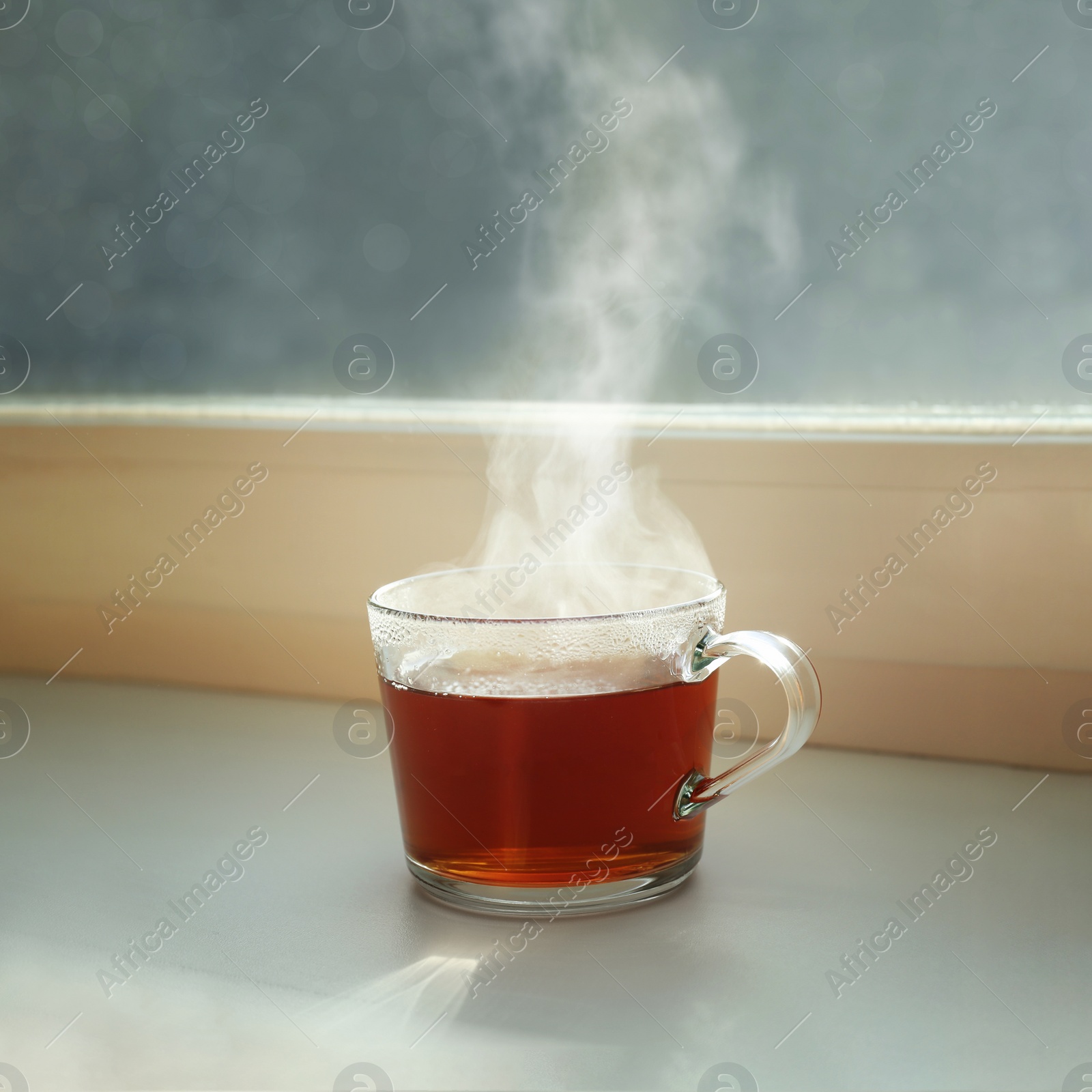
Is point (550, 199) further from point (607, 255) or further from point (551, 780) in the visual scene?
point (551, 780)

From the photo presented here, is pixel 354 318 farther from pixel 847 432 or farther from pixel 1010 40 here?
pixel 1010 40

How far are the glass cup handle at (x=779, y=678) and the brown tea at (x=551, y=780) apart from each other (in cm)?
1

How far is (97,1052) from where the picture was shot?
486 mm

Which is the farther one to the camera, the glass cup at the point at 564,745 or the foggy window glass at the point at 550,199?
the foggy window glass at the point at 550,199

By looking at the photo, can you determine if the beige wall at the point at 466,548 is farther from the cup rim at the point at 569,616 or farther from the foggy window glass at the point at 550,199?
the cup rim at the point at 569,616

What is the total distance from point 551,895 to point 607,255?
58 centimetres

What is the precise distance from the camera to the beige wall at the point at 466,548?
0.81 m

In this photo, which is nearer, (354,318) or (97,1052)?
(97,1052)

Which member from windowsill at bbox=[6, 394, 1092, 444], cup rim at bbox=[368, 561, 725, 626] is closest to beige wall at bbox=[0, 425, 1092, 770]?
windowsill at bbox=[6, 394, 1092, 444]

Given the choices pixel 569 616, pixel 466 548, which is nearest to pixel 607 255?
pixel 466 548

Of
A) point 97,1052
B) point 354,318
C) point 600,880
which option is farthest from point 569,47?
point 97,1052

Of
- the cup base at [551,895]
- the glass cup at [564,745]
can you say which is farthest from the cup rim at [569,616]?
the cup base at [551,895]

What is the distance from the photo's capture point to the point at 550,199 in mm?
987

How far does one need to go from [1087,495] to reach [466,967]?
543 mm
